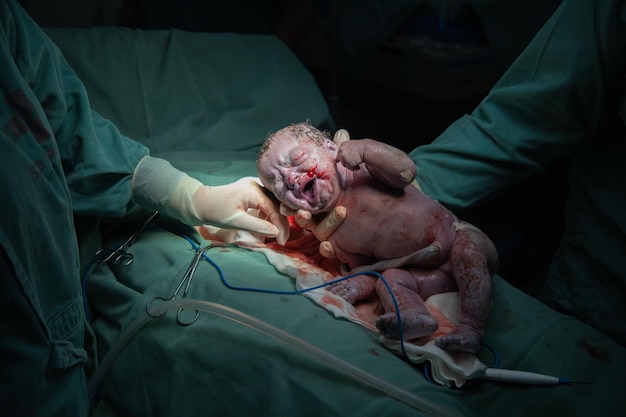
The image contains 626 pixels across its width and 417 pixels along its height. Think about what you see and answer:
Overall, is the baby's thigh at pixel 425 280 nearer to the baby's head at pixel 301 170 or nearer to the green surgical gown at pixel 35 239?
the baby's head at pixel 301 170

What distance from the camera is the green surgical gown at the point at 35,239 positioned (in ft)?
3.22

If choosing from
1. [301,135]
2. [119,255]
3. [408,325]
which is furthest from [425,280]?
[119,255]

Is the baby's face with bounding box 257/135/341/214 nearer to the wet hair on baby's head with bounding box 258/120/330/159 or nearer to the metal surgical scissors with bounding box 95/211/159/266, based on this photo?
the wet hair on baby's head with bounding box 258/120/330/159

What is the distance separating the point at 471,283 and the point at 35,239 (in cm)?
99

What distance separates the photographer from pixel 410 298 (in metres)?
1.31

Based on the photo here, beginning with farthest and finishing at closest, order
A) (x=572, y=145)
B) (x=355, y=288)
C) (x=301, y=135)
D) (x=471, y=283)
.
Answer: (x=572, y=145)
(x=301, y=135)
(x=355, y=288)
(x=471, y=283)

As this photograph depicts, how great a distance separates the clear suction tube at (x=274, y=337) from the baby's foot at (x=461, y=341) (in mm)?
163

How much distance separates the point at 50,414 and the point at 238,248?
66cm

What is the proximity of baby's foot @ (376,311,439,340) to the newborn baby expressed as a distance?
0.07m

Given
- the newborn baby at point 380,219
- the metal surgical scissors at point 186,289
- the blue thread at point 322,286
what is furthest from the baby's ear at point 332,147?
the metal surgical scissors at point 186,289

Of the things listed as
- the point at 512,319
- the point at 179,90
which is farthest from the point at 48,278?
the point at 179,90

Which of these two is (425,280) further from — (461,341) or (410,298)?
(461,341)

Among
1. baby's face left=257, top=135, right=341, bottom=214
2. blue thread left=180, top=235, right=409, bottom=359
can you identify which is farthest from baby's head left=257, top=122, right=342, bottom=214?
blue thread left=180, top=235, right=409, bottom=359

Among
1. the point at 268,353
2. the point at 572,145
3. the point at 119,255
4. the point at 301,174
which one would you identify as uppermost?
the point at 572,145
